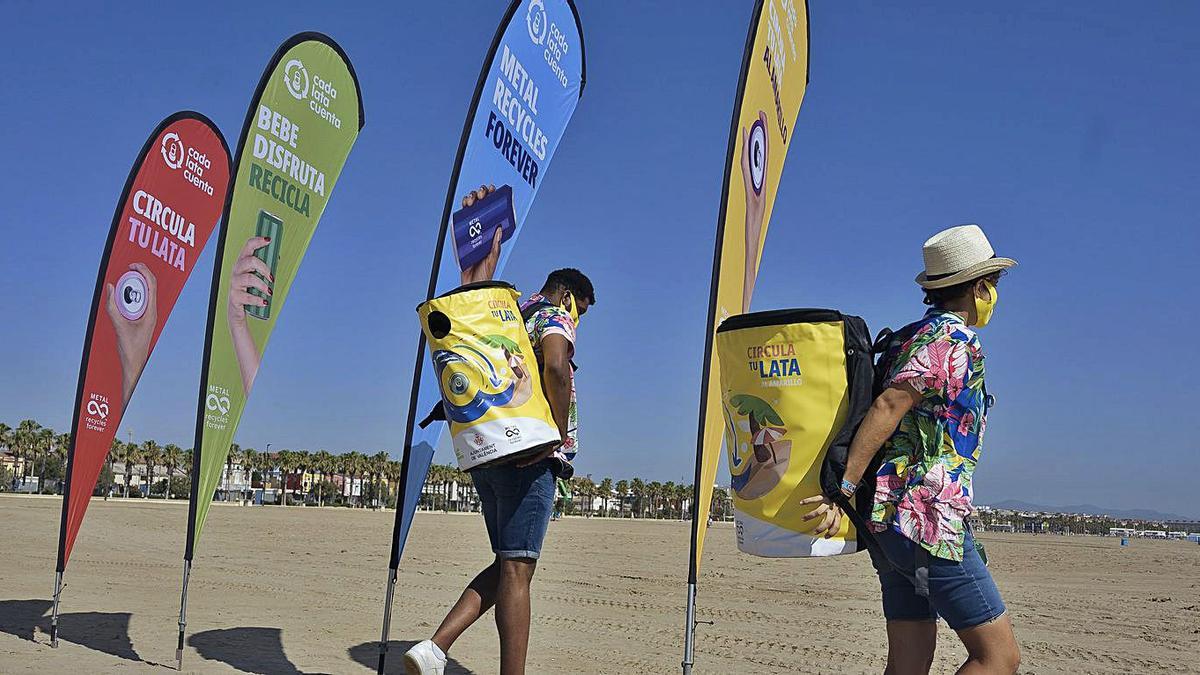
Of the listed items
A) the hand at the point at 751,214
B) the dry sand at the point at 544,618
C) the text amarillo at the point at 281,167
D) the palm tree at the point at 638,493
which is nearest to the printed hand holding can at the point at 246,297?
the text amarillo at the point at 281,167

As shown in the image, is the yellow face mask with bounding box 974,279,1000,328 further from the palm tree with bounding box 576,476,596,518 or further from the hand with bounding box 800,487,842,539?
the palm tree with bounding box 576,476,596,518

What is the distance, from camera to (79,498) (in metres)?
6.34

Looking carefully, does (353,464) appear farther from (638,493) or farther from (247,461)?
(638,493)

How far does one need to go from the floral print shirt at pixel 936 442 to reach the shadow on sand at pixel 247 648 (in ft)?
11.4

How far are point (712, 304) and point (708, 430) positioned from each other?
0.53 m

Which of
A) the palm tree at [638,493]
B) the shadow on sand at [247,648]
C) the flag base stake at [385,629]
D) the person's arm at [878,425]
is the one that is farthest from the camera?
the palm tree at [638,493]

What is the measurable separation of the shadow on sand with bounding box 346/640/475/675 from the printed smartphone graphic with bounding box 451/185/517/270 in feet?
7.03

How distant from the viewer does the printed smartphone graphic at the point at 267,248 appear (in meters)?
5.84

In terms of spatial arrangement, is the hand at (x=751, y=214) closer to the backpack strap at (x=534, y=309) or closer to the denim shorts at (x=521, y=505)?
the backpack strap at (x=534, y=309)

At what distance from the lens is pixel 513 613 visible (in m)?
4.16

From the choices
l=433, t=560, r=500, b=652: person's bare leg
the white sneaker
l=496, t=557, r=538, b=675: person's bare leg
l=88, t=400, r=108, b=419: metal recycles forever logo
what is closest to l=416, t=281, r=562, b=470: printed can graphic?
l=496, t=557, r=538, b=675: person's bare leg

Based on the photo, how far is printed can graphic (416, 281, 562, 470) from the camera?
13.3ft

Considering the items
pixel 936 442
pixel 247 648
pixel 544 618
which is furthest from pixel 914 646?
pixel 544 618

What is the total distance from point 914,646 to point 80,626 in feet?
17.8
